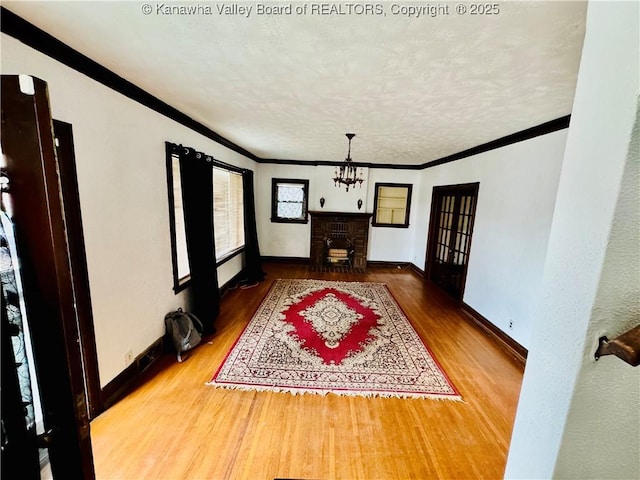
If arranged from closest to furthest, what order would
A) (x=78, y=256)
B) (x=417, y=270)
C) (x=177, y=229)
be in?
(x=78, y=256), (x=177, y=229), (x=417, y=270)

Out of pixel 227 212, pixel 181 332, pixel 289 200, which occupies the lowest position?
pixel 181 332

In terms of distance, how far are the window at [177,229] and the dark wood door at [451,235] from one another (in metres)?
3.83

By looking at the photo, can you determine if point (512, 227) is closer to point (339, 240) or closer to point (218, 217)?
point (339, 240)

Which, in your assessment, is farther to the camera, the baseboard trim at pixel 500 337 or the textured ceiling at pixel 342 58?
the baseboard trim at pixel 500 337

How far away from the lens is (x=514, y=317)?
9.79ft

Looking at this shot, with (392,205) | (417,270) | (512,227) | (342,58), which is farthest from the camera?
(392,205)

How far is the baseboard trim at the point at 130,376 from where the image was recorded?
2016 mm

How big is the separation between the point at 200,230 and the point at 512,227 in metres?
3.57

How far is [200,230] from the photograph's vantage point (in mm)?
3154

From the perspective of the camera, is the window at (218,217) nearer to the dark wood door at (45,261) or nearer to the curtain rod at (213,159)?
the curtain rod at (213,159)

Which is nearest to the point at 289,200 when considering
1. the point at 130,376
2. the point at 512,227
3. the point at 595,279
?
the point at 512,227

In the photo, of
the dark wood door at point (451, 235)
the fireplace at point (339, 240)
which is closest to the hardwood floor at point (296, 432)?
the dark wood door at point (451, 235)

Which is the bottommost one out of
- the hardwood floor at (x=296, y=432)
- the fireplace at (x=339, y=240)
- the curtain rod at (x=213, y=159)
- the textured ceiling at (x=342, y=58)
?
the hardwood floor at (x=296, y=432)

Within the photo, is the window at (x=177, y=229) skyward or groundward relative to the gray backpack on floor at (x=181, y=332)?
skyward
